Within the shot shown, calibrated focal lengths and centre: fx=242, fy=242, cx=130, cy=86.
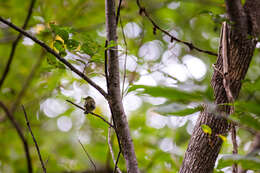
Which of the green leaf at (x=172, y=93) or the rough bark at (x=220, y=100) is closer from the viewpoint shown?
the green leaf at (x=172, y=93)

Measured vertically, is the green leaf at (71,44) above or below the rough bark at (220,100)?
above

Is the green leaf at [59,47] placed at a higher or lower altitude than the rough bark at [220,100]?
higher

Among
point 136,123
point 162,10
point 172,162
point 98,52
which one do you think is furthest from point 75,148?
point 98,52

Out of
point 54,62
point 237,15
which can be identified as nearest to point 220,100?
point 237,15

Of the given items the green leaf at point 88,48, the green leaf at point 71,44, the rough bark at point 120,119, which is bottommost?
the rough bark at point 120,119

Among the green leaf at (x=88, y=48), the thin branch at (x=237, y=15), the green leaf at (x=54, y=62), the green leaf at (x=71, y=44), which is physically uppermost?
the thin branch at (x=237, y=15)

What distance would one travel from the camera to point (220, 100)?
2.09 feet

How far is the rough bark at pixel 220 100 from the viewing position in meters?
0.62

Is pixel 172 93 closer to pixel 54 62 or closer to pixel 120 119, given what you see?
pixel 120 119

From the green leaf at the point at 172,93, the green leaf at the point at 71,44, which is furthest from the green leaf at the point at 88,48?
the green leaf at the point at 172,93

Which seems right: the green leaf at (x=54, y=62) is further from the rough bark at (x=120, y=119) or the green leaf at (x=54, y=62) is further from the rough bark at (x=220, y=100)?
the rough bark at (x=220, y=100)

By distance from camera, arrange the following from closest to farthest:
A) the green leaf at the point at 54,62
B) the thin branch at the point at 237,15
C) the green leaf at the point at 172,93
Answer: the green leaf at the point at 172,93, the thin branch at the point at 237,15, the green leaf at the point at 54,62

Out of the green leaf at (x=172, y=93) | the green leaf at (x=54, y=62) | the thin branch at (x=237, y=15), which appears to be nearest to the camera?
the green leaf at (x=172, y=93)

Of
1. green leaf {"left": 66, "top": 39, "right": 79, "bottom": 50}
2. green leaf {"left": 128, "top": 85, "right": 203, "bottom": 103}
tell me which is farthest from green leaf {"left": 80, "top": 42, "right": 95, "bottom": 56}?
green leaf {"left": 128, "top": 85, "right": 203, "bottom": 103}
